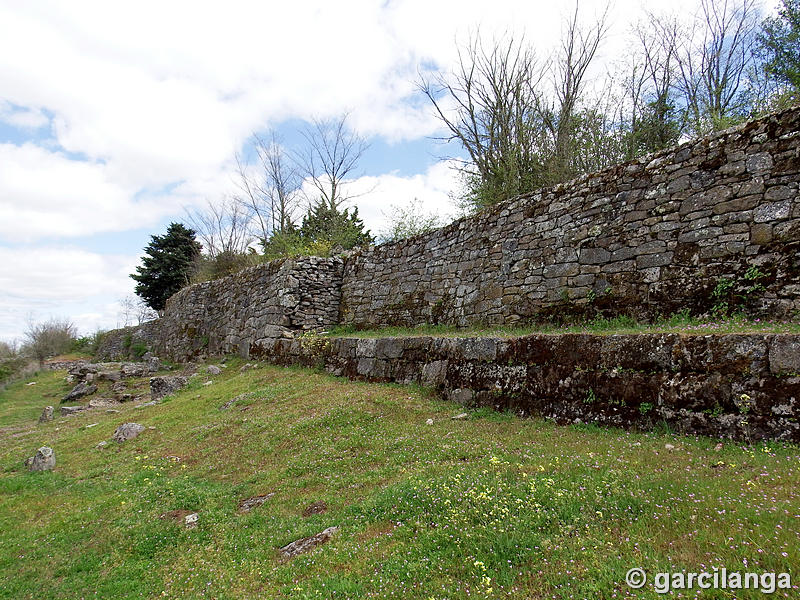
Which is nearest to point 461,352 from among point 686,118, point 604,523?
point 604,523

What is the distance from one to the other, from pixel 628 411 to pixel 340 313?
10272mm

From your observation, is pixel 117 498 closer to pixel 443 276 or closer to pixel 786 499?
pixel 786 499

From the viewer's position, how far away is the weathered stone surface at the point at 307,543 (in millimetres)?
3814

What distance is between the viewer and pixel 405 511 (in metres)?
3.95

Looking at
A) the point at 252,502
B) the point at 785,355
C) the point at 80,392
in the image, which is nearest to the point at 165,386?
the point at 80,392

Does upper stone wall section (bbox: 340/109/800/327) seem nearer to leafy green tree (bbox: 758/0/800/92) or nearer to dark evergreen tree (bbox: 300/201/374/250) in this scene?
leafy green tree (bbox: 758/0/800/92)

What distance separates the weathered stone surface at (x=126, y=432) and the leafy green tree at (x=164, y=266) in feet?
87.2

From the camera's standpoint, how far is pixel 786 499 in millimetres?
2994

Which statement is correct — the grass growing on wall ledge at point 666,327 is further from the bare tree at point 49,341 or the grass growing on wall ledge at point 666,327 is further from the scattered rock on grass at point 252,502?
the bare tree at point 49,341

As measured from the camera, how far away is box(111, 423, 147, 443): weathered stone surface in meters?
8.35

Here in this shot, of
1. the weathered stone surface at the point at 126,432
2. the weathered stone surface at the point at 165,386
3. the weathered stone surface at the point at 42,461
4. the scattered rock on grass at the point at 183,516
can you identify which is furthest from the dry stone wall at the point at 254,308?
the scattered rock on grass at the point at 183,516

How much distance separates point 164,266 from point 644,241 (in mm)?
A: 34077

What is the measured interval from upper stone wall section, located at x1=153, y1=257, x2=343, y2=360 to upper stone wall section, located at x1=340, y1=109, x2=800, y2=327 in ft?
14.5

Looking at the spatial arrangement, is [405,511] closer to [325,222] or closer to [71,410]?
[71,410]
